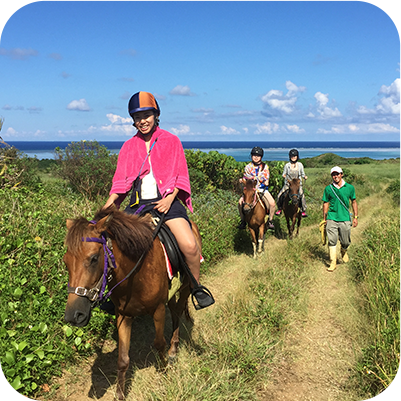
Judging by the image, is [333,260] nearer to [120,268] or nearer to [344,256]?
[344,256]

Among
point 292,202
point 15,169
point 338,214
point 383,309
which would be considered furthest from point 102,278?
point 15,169

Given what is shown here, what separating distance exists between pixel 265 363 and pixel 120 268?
250 cm

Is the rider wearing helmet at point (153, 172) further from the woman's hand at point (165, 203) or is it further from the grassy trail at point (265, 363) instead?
the grassy trail at point (265, 363)

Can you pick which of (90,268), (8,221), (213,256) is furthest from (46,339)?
(213,256)

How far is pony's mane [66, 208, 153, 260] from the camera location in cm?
274

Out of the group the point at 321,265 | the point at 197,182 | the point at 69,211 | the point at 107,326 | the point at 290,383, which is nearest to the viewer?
the point at 290,383

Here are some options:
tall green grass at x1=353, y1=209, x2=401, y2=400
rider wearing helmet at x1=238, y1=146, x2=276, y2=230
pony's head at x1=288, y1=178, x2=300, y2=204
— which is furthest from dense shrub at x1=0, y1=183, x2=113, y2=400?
pony's head at x1=288, y1=178, x2=300, y2=204

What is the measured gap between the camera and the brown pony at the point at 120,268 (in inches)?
104

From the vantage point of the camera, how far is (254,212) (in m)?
9.16

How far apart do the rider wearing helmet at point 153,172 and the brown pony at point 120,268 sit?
1.22 feet

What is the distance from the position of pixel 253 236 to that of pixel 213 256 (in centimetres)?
152

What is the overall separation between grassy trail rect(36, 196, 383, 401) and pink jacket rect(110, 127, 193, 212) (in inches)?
85.0

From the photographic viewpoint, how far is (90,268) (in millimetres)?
2701

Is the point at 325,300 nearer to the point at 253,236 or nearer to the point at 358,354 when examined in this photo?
the point at 358,354
